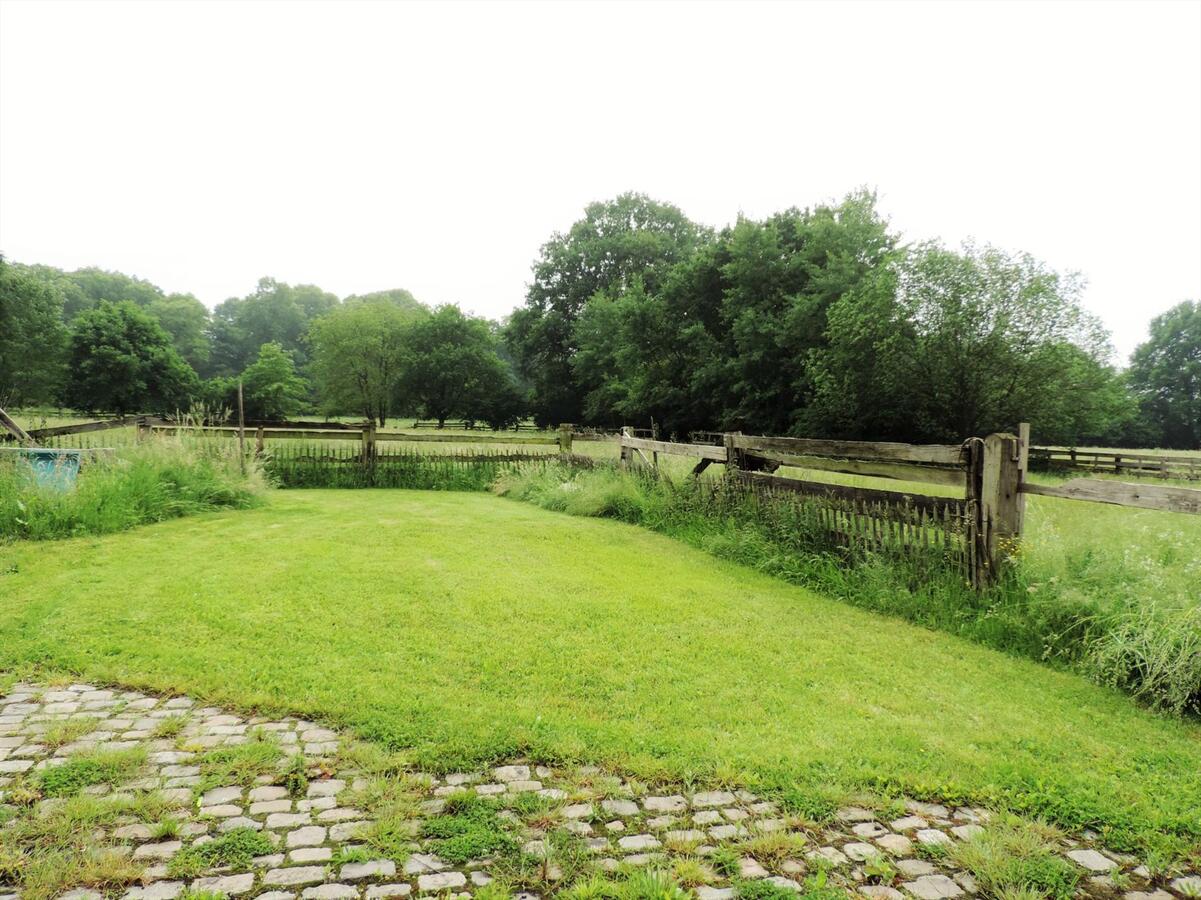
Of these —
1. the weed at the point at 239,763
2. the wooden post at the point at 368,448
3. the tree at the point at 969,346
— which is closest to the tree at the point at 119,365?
the wooden post at the point at 368,448

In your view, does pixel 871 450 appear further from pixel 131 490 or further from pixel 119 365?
pixel 119 365

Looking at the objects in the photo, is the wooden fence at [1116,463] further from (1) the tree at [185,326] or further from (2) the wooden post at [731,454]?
(1) the tree at [185,326]

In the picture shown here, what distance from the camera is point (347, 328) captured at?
48.1m

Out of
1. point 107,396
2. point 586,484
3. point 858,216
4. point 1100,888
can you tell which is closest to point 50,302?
point 107,396

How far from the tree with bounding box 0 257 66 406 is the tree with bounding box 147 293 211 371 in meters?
23.5

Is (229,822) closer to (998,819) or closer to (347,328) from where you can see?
(998,819)

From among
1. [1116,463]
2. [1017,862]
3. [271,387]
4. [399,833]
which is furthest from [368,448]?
[271,387]

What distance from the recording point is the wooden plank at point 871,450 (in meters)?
5.17

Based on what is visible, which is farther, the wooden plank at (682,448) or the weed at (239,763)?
the wooden plank at (682,448)

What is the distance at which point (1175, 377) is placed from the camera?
47.5 meters

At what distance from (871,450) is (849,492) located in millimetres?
446

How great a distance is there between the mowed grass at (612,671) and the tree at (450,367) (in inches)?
1584

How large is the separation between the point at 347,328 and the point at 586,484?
43.6 metres

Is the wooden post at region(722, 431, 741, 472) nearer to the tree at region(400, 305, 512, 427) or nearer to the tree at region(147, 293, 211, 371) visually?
the tree at region(400, 305, 512, 427)
